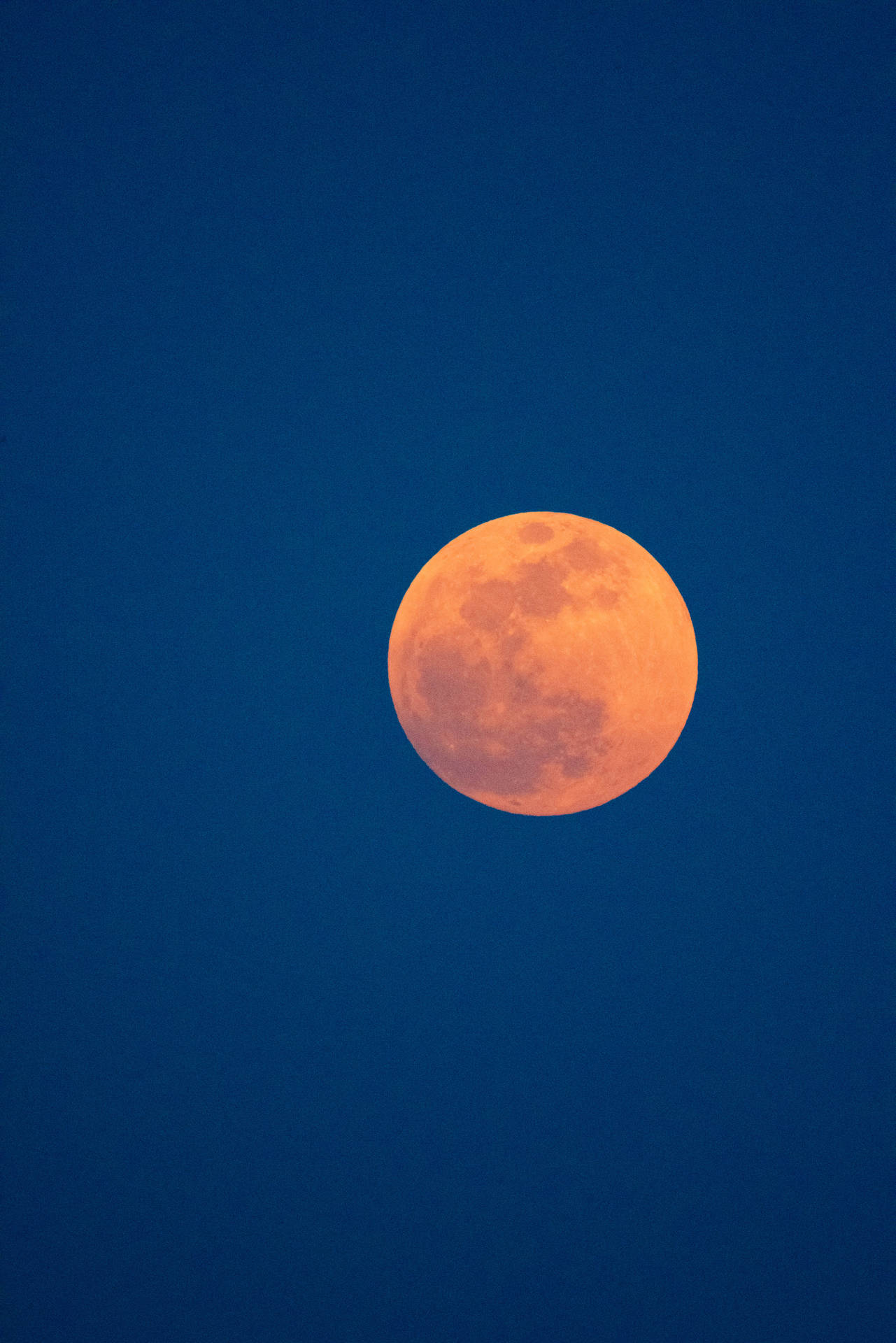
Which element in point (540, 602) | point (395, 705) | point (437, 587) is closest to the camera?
point (540, 602)

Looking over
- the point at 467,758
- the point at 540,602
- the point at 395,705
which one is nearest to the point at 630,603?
the point at 540,602

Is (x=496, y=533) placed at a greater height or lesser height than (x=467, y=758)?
greater

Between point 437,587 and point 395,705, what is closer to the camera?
point 437,587

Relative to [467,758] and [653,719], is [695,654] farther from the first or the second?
[467,758]

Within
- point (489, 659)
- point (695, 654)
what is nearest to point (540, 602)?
point (489, 659)

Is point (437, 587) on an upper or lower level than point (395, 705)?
upper

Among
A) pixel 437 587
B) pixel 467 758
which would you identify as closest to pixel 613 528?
pixel 437 587

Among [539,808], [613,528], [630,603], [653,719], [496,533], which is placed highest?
[613,528]

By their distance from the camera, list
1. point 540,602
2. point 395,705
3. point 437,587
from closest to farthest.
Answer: point 540,602 → point 437,587 → point 395,705

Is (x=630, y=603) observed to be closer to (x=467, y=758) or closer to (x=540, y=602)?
(x=540, y=602)

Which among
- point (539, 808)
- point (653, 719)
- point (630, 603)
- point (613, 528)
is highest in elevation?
point (613, 528)
